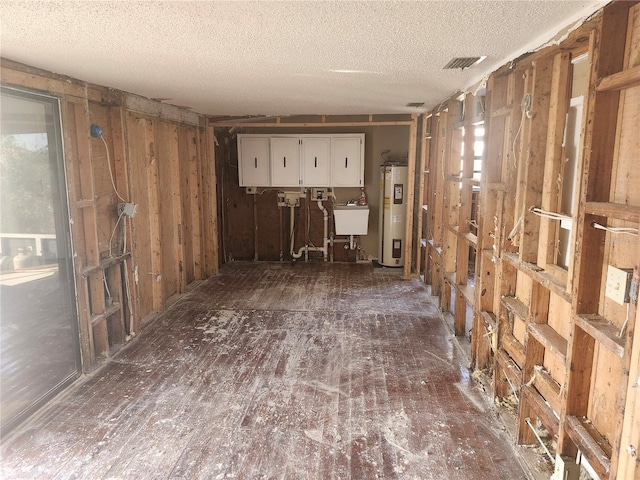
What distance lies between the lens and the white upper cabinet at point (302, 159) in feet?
22.1

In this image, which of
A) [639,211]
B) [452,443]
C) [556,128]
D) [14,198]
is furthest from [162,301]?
[639,211]

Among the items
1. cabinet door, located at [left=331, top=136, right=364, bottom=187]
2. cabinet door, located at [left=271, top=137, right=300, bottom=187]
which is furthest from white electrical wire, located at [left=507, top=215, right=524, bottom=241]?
cabinet door, located at [left=271, top=137, right=300, bottom=187]

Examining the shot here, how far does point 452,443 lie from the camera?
2551mm

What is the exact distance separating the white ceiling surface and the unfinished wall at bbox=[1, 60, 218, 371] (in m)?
0.28

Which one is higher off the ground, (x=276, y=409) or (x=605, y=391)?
(x=605, y=391)

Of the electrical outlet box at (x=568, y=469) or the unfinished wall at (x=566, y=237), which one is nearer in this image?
the unfinished wall at (x=566, y=237)

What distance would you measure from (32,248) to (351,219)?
443 centimetres

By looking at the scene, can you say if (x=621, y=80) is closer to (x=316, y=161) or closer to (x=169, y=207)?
(x=169, y=207)

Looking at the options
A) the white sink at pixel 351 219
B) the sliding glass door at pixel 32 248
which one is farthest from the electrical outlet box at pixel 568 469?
the white sink at pixel 351 219

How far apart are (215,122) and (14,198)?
344 centimetres

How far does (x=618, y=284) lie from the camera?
1635mm

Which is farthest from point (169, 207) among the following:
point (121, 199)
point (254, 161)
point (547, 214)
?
point (547, 214)

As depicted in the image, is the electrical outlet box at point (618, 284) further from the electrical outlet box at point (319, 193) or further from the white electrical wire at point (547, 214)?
the electrical outlet box at point (319, 193)

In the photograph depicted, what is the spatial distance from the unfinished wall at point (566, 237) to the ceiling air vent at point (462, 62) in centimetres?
19
